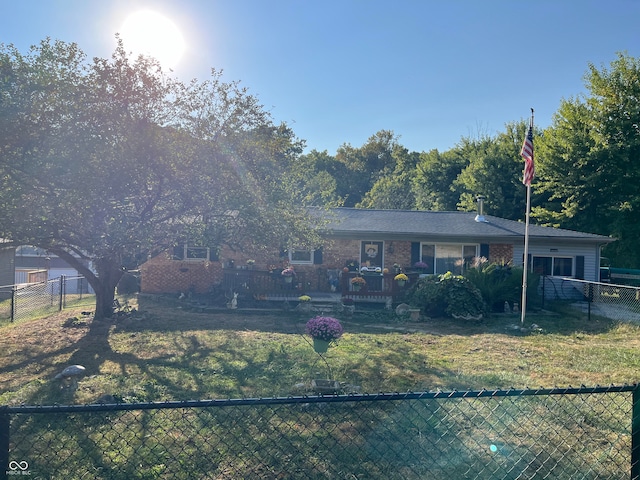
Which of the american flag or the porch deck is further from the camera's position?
the porch deck

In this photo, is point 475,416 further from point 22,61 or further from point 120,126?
point 22,61

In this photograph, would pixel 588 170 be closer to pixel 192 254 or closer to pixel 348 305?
pixel 348 305

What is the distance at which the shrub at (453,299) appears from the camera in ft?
39.4

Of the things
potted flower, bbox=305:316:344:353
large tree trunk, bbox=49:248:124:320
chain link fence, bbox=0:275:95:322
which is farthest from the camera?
chain link fence, bbox=0:275:95:322

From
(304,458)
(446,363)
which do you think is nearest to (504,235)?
(446,363)

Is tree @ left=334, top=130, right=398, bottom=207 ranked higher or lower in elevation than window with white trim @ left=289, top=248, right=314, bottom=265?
higher

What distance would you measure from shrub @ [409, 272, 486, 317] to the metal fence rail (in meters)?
7.00

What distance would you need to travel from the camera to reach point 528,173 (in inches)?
451

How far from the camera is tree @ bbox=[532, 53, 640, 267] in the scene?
66.8 feet

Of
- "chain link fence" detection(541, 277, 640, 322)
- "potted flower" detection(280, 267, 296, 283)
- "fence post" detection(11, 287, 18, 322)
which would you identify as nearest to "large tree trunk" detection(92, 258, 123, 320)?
"fence post" detection(11, 287, 18, 322)

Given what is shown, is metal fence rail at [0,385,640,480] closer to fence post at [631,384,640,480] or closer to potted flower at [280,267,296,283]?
fence post at [631,384,640,480]

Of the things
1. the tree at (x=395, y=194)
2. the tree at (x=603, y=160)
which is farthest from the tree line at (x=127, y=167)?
the tree at (x=395, y=194)

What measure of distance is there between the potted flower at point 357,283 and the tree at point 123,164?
3646 millimetres

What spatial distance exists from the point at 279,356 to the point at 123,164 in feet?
13.3
